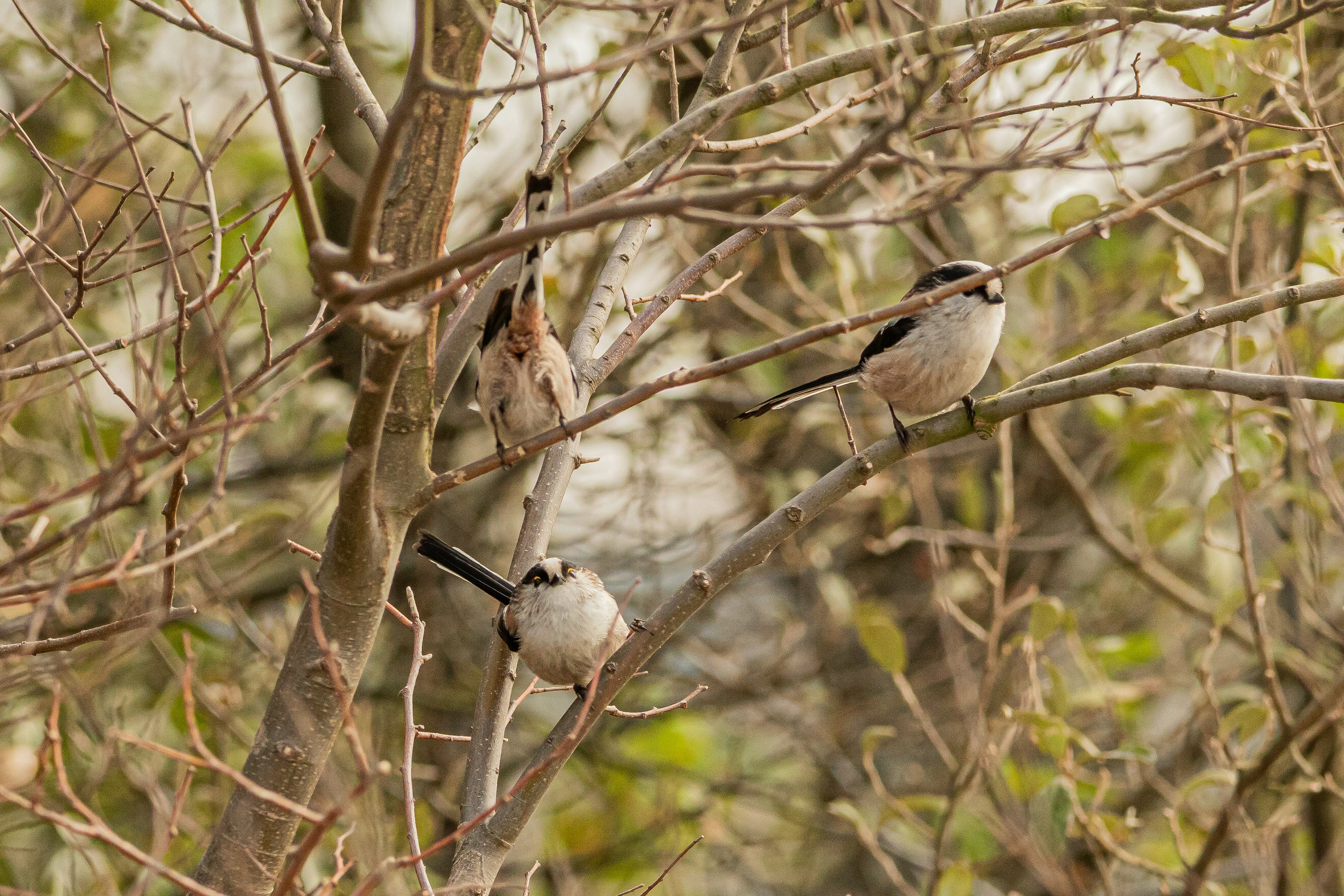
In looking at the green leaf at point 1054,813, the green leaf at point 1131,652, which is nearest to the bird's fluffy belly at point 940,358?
the green leaf at point 1054,813

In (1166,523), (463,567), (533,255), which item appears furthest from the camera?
(1166,523)

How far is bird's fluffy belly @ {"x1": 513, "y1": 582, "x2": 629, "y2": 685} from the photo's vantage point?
4027 millimetres

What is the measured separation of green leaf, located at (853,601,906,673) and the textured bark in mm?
2580

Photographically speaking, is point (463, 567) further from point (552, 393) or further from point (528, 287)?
point (528, 287)

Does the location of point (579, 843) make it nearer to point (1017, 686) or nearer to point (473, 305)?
point (1017, 686)

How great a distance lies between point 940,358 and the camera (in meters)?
3.86

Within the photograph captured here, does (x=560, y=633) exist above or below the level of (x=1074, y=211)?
below

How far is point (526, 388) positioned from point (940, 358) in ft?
4.57

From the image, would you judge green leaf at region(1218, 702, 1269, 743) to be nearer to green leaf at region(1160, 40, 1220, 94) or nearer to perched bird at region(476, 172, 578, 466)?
green leaf at region(1160, 40, 1220, 94)

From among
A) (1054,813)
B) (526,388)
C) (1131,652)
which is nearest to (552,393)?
(526,388)

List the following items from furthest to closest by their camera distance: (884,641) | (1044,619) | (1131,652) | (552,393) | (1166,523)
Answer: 1. (1131,652)
2. (1166,523)
3. (884,641)
4. (1044,619)
5. (552,393)

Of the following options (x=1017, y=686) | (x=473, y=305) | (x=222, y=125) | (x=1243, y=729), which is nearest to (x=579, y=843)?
(x=1017, y=686)

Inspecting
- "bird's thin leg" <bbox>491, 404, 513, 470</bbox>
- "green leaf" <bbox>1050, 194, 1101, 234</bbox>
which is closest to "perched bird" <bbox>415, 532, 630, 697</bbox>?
"bird's thin leg" <bbox>491, 404, 513, 470</bbox>

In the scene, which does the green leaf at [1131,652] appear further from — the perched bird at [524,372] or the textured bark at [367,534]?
the textured bark at [367,534]
